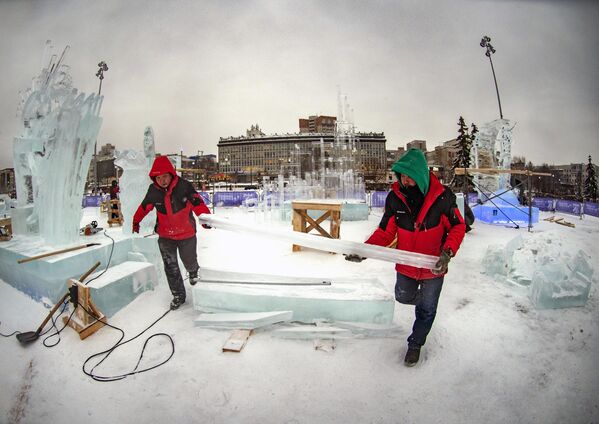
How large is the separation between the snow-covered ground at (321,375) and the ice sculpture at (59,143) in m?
1.10

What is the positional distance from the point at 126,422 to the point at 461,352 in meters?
2.79

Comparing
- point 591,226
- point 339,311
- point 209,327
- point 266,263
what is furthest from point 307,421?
point 591,226

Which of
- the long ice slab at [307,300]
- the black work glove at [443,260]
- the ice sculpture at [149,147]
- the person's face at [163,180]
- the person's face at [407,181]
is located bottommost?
the long ice slab at [307,300]

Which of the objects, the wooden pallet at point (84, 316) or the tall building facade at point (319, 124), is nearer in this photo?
the wooden pallet at point (84, 316)

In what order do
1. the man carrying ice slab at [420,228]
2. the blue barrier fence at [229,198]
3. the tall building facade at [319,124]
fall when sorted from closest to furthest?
the man carrying ice slab at [420,228] → the blue barrier fence at [229,198] → the tall building facade at [319,124]

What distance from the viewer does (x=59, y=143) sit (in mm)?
3729

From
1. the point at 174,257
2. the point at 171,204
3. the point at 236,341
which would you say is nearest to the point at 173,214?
the point at 171,204

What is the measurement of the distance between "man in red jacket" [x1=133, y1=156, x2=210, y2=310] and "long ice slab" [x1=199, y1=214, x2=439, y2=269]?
391 millimetres

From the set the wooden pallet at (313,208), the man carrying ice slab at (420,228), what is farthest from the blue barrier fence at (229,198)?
the man carrying ice slab at (420,228)

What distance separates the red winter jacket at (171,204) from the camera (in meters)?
3.40

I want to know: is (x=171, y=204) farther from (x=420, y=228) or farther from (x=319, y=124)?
(x=319, y=124)

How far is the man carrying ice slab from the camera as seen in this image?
7.65 feet

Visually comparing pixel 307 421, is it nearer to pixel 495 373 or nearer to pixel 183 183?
pixel 495 373

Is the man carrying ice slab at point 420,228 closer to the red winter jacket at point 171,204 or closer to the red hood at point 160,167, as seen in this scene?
the red winter jacket at point 171,204
